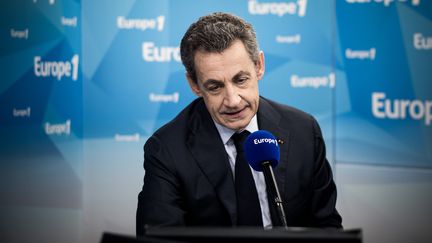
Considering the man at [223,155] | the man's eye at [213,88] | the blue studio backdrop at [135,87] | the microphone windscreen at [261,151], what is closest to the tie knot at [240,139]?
the man at [223,155]

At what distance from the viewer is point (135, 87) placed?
521 centimetres

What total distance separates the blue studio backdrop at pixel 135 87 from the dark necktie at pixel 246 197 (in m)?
2.23

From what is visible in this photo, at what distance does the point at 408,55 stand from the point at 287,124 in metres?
2.05

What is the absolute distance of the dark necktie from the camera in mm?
2848

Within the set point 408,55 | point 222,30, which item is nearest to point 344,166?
point 408,55

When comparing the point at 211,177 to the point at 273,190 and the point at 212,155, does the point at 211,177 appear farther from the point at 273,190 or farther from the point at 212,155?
the point at 273,190

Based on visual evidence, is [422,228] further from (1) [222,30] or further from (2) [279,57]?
(1) [222,30]

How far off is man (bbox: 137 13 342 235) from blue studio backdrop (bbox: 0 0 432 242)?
1.96m

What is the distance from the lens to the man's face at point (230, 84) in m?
2.76

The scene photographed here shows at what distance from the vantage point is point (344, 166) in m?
5.01

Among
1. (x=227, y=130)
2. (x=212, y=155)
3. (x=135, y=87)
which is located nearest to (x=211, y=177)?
(x=212, y=155)

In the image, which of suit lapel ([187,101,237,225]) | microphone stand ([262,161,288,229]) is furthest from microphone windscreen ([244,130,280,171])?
suit lapel ([187,101,237,225])

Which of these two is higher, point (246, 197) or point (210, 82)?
point (210, 82)

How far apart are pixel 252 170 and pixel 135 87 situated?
2464 mm
